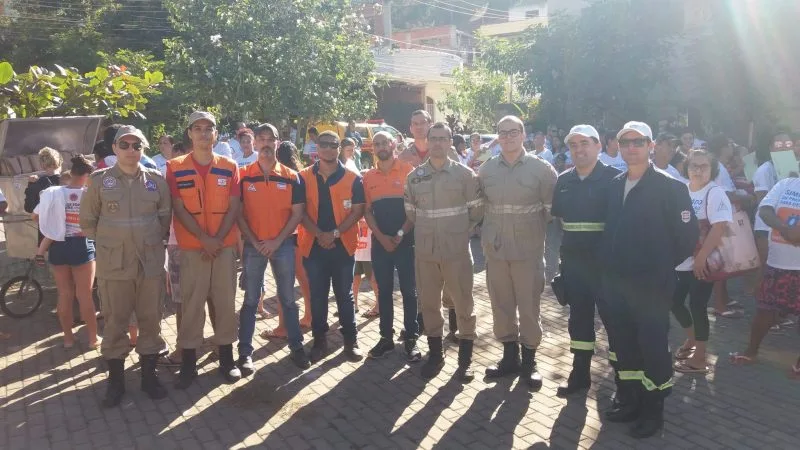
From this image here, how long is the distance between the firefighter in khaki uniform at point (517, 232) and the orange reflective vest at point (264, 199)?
5.57 feet

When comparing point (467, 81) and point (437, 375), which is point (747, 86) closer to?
point (437, 375)

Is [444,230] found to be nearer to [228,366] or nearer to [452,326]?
[452,326]

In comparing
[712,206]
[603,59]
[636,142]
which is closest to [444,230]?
[636,142]

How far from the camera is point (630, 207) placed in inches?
178

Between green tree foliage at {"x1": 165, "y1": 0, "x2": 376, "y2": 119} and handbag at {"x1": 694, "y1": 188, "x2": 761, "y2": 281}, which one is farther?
green tree foliage at {"x1": 165, "y1": 0, "x2": 376, "y2": 119}

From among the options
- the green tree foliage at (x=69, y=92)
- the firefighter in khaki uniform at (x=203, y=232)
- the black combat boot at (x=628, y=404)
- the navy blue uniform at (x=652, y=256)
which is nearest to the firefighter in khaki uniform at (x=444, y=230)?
the black combat boot at (x=628, y=404)

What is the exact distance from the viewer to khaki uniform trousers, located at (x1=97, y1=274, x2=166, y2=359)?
5227 mm

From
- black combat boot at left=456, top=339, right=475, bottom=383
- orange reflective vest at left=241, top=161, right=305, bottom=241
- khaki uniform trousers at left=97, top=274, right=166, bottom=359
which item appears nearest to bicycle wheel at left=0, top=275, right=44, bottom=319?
khaki uniform trousers at left=97, top=274, right=166, bottom=359

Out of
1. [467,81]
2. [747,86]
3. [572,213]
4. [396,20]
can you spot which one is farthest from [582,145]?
[396,20]

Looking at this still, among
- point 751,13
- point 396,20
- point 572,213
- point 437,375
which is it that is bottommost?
point 437,375

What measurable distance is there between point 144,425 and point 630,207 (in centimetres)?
369

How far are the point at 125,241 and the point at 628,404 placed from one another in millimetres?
3837

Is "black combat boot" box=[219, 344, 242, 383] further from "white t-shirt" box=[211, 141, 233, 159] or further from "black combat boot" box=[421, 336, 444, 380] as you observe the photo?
"white t-shirt" box=[211, 141, 233, 159]

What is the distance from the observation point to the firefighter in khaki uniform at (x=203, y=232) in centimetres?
539
